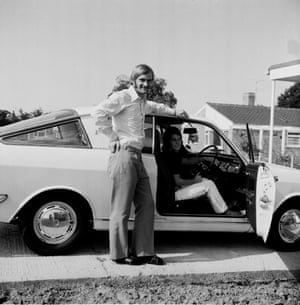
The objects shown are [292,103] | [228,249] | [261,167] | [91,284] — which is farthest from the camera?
[292,103]

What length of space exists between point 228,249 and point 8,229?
2817 millimetres

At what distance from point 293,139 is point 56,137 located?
28216 mm

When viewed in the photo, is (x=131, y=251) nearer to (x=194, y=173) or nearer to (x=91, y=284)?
(x=91, y=284)

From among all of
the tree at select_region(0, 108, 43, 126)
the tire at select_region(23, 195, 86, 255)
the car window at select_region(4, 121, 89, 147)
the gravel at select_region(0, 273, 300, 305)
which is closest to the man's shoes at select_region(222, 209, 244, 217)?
the gravel at select_region(0, 273, 300, 305)

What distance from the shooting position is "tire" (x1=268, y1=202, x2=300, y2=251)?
4.81m


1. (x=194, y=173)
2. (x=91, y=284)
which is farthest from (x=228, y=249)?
(x=91, y=284)

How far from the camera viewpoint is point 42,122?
4.45m

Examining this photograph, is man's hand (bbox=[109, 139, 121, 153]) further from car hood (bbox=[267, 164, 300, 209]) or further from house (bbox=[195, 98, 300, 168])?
Result: house (bbox=[195, 98, 300, 168])

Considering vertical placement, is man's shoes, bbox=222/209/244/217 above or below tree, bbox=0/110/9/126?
below

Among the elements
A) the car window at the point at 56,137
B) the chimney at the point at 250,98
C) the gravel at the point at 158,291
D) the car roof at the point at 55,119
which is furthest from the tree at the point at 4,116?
the chimney at the point at 250,98

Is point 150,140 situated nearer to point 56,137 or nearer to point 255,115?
point 56,137

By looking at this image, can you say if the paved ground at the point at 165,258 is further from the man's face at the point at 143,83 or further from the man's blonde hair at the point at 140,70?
the man's blonde hair at the point at 140,70

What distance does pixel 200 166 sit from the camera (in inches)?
199

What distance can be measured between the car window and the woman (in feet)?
3.16
